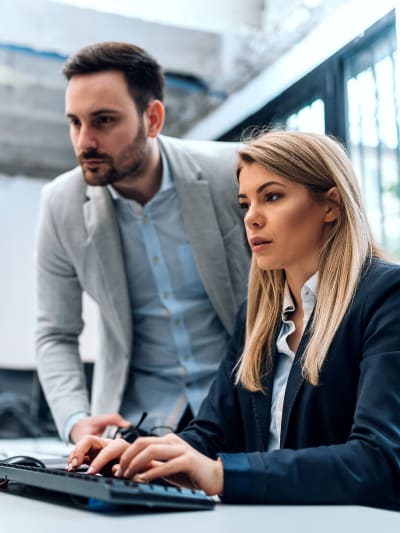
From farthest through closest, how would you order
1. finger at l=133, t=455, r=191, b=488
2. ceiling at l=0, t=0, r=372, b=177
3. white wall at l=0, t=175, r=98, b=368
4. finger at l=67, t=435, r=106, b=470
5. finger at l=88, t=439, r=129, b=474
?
1. white wall at l=0, t=175, r=98, b=368
2. ceiling at l=0, t=0, r=372, b=177
3. finger at l=67, t=435, r=106, b=470
4. finger at l=88, t=439, r=129, b=474
5. finger at l=133, t=455, r=191, b=488

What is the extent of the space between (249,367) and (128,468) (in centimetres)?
52

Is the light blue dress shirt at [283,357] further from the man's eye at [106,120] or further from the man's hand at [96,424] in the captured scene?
the man's eye at [106,120]

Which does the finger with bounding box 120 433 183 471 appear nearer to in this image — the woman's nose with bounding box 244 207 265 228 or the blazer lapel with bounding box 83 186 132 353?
the woman's nose with bounding box 244 207 265 228

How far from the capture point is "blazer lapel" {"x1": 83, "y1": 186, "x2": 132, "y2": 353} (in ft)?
6.13

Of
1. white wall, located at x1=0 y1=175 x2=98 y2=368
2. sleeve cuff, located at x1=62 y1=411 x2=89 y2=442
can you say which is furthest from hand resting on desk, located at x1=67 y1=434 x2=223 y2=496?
white wall, located at x1=0 y1=175 x2=98 y2=368

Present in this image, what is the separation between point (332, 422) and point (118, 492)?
54 centimetres

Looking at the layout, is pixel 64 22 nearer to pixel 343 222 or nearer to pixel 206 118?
pixel 206 118

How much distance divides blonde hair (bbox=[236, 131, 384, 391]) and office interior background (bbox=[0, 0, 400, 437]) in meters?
1.03

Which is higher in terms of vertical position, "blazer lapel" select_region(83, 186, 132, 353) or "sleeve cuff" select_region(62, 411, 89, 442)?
"blazer lapel" select_region(83, 186, 132, 353)

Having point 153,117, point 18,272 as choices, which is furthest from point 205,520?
Result: point 18,272

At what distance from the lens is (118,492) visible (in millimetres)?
717

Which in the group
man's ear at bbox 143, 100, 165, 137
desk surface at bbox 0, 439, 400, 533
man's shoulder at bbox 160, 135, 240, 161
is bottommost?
desk surface at bbox 0, 439, 400, 533

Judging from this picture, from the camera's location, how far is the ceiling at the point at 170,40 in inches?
121

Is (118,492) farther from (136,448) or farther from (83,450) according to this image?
(83,450)
